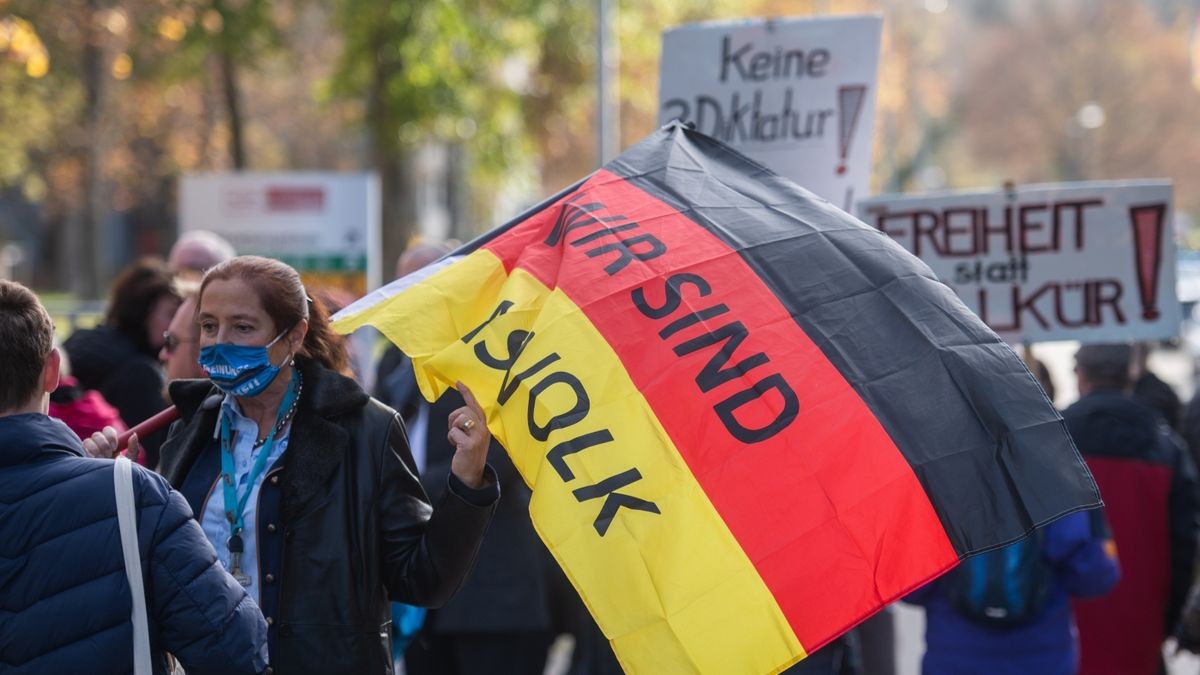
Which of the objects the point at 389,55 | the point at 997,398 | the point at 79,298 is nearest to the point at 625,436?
the point at 997,398

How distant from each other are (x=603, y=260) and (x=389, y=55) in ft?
51.5

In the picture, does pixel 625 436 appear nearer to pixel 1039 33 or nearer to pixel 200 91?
pixel 200 91

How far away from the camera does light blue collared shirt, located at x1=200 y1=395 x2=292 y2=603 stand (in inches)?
142

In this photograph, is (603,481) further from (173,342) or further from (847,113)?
(847,113)

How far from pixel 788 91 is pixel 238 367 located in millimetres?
3520

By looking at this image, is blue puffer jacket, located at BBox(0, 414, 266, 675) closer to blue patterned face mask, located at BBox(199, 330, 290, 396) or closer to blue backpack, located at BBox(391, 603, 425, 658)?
blue patterned face mask, located at BBox(199, 330, 290, 396)

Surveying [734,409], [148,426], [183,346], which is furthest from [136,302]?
[734,409]

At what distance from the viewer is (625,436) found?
3.39m

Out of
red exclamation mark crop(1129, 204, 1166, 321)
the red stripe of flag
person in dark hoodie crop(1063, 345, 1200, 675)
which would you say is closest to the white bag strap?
the red stripe of flag

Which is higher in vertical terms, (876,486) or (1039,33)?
(1039,33)

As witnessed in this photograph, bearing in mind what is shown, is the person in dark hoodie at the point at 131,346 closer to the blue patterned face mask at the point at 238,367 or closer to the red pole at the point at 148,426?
the red pole at the point at 148,426

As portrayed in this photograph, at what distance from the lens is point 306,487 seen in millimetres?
3646

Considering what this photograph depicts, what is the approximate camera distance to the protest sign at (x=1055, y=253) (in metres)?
6.21

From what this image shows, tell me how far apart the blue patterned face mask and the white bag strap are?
25.4 inches
